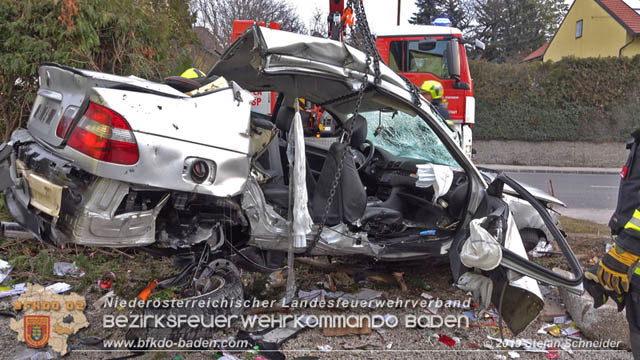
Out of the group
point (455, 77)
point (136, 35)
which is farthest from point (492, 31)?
Answer: point (136, 35)

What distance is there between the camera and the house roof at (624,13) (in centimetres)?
2238

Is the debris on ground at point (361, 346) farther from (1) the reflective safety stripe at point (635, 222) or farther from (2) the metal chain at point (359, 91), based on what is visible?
(1) the reflective safety stripe at point (635, 222)

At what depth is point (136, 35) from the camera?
20.3 feet

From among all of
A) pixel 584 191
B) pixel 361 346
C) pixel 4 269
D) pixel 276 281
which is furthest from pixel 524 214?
pixel 584 191

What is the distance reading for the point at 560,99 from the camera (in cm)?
1695

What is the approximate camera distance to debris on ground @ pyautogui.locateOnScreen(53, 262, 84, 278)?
14.6 feet

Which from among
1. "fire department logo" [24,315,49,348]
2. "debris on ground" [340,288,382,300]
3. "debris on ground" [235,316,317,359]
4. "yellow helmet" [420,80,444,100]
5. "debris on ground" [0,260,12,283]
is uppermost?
"yellow helmet" [420,80,444,100]

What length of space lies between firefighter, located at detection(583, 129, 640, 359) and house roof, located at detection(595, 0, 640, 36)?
24.3 meters

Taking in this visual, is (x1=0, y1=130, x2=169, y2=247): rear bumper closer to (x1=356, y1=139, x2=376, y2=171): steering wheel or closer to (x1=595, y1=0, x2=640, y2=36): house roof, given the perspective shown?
(x1=356, y1=139, x2=376, y2=171): steering wheel

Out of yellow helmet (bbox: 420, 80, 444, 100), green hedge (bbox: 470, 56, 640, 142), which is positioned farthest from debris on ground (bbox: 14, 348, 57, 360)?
green hedge (bbox: 470, 56, 640, 142)

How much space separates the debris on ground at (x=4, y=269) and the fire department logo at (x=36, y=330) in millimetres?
1310

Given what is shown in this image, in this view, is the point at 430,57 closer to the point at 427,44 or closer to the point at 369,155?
the point at 427,44

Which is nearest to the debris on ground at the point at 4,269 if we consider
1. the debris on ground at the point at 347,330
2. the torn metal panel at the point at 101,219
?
the torn metal panel at the point at 101,219

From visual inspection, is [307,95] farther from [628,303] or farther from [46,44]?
[46,44]
